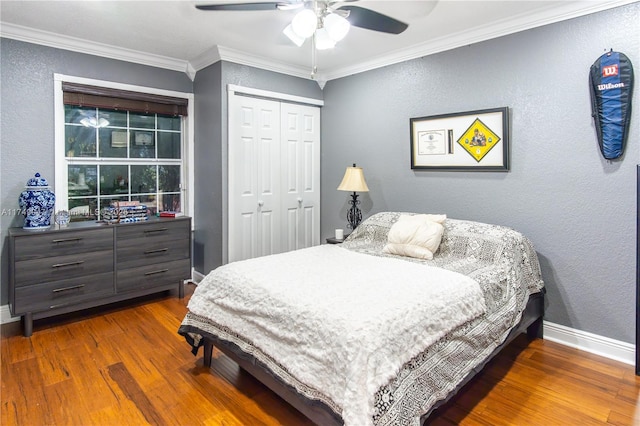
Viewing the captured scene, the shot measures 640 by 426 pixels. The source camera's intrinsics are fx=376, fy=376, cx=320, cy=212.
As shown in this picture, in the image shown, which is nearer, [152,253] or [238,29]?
[238,29]

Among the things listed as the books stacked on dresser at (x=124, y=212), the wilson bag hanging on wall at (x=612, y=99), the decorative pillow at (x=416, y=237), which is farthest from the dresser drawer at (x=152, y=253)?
the wilson bag hanging on wall at (x=612, y=99)

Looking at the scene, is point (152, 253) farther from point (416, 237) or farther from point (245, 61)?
point (416, 237)

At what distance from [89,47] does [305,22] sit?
8.58 ft

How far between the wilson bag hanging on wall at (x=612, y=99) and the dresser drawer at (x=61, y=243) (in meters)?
3.96

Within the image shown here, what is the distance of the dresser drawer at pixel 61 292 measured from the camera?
9.69ft

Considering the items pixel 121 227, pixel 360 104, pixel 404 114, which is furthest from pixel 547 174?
pixel 121 227

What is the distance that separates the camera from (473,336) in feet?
6.66

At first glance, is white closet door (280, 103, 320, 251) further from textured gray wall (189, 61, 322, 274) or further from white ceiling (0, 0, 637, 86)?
white ceiling (0, 0, 637, 86)

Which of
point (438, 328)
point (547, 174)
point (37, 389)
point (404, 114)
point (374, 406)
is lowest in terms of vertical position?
point (37, 389)

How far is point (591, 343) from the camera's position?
273 cm

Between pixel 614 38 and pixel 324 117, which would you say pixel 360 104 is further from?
pixel 614 38

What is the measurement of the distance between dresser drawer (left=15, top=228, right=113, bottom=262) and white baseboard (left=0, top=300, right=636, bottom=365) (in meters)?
3.77

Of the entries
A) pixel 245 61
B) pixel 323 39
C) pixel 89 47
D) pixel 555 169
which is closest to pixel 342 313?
pixel 323 39

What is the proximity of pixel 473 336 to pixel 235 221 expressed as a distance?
2.61m
